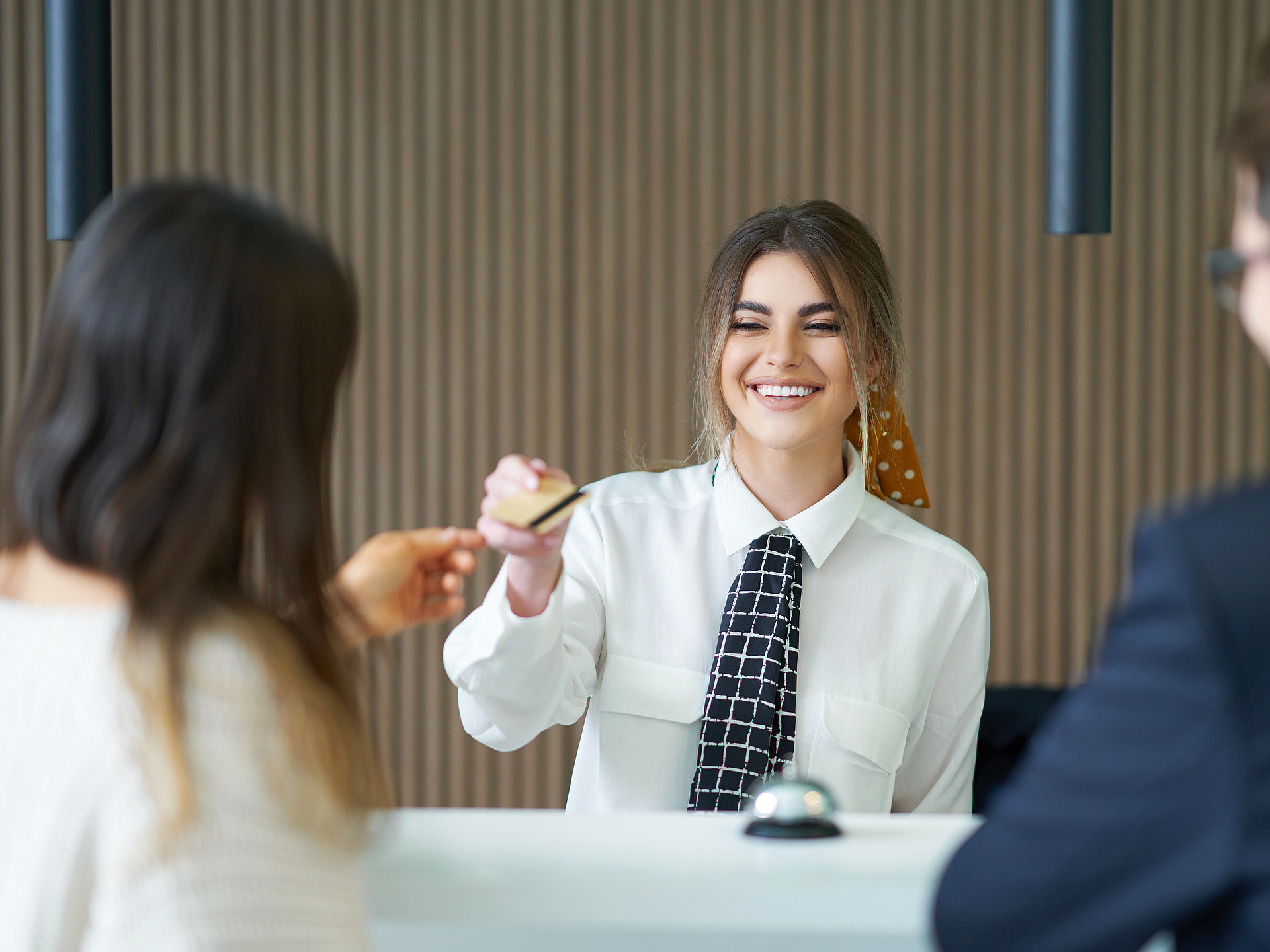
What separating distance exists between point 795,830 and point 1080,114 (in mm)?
818

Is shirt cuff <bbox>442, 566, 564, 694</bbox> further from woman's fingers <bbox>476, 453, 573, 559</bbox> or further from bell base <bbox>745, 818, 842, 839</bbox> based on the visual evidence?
bell base <bbox>745, 818, 842, 839</bbox>

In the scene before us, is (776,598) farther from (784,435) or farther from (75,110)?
(75,110)

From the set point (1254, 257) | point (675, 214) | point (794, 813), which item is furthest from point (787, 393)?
point (675, 214)

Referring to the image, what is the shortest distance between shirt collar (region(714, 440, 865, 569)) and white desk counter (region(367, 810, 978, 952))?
0.75m

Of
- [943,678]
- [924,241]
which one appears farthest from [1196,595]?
[924,241]

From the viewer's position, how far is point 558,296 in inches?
155

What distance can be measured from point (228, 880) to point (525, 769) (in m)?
3.36

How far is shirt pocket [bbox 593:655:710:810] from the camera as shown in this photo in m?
1.76

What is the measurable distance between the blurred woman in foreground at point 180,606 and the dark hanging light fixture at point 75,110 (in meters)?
0.53

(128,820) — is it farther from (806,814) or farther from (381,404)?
(381,404)

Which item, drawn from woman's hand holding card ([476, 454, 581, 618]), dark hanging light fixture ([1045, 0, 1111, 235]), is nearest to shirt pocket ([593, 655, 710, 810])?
woman's hand holding card ([476, 454, 581, 618])

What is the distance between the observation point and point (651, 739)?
1.77m

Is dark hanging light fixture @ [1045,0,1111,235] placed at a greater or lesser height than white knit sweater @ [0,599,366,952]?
greater

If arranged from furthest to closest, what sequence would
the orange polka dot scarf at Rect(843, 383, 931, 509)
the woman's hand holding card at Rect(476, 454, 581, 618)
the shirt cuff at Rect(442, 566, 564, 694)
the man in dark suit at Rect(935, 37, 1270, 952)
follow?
the orange polka dot scarf at Rect(843, 383, 931, 509), the shirt cuff at Rect(442, 566, 564, 694), the woman's hand holding card at Rect(476, 454, 581, 618), the man in dark suit at Rect(935, 37, 1270, 952)
